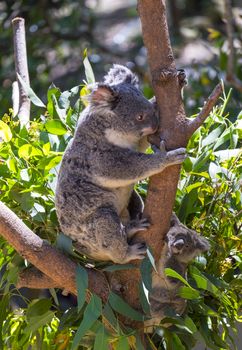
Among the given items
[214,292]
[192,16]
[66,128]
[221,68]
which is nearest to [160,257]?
[214,292]

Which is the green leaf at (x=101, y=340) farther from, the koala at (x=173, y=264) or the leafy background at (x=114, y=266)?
the koala at (x=173, y=264)

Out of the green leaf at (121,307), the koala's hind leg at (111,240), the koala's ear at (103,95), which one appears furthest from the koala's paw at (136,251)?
the koala's ear at (103,95)

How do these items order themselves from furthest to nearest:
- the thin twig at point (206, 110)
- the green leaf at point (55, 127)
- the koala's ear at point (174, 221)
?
1. the green leaf at point (55, 127)
2. the koala's ear at point (174, 221)
3. the thin twig at point (206, 110)

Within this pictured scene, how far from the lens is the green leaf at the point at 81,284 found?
6.62 ft

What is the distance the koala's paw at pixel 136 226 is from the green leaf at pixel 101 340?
0.27 metres

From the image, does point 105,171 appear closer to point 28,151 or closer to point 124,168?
point 124,168

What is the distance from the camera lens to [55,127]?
2391 mm

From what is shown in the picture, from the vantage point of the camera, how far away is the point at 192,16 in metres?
6.55

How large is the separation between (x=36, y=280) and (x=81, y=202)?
25 cm

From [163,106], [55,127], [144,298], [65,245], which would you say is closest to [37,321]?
[65,245]

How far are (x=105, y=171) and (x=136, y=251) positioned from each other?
26cm

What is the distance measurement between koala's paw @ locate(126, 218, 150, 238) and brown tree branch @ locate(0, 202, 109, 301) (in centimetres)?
17

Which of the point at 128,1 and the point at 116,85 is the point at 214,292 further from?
the point at 128,1

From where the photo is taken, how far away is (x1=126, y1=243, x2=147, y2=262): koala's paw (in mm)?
2125
